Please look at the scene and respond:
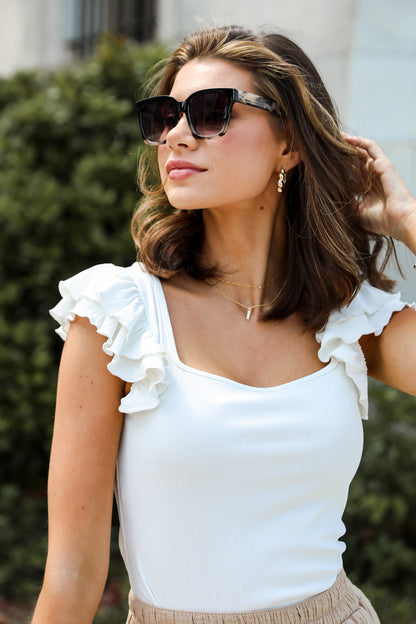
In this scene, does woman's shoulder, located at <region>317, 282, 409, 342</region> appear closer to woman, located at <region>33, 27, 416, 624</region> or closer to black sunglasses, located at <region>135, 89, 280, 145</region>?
woman, located at <region>33, 27, 416, 624</region>

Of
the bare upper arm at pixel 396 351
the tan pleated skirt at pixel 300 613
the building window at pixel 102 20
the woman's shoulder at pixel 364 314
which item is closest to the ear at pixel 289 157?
the woman's shoulder at pixel 364 314

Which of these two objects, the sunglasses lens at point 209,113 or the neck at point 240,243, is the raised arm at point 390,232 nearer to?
the neck at point 240,243

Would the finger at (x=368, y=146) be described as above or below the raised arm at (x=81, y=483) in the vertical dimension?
above

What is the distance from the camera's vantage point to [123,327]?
163 centimetres

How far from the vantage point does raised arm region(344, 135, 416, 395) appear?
75.8 inches

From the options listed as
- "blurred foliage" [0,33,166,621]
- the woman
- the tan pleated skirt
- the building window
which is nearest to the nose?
the woman

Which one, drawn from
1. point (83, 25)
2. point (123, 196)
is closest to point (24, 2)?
point (83, 25)

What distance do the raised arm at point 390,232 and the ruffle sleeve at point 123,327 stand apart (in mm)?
655

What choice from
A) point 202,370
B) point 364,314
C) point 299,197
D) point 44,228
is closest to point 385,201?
point 299,197

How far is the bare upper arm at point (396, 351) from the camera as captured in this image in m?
1.91

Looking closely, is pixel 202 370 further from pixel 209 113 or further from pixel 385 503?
pixel 385 503

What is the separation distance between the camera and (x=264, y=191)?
6.62 ft

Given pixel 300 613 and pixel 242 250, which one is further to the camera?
pixel 242 250

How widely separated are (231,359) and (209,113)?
1.90 ft
